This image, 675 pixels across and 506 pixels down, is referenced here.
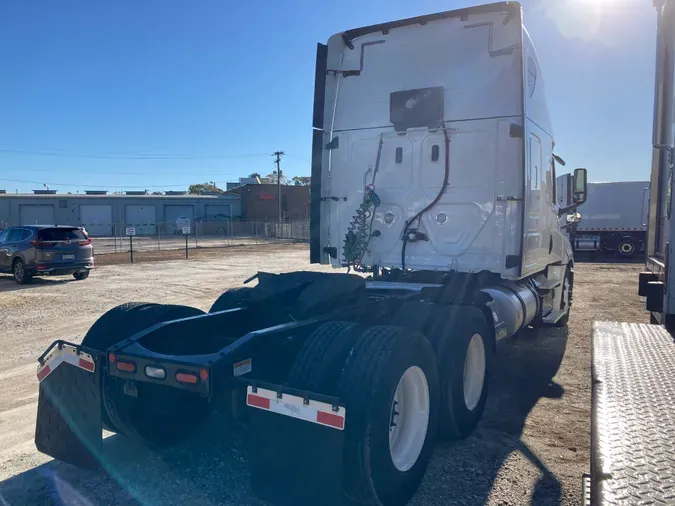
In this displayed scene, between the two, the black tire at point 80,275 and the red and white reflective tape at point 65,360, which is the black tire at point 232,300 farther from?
the black tire at point 80,275

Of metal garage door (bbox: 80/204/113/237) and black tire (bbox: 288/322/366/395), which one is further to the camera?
metal garage door (bbox: 80/204/113/237)

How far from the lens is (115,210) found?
58.1 metres

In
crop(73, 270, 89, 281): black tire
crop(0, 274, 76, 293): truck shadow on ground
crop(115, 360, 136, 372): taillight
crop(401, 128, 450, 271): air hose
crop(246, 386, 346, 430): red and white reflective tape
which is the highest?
crop(401, 128, 450, 271): air hose

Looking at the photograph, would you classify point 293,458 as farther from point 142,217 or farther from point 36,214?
Answer: point 142,217

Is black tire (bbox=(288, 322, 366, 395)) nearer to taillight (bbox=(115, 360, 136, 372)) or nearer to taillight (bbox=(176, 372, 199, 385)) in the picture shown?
taillight (bbox=(176, 372, 199, 385))

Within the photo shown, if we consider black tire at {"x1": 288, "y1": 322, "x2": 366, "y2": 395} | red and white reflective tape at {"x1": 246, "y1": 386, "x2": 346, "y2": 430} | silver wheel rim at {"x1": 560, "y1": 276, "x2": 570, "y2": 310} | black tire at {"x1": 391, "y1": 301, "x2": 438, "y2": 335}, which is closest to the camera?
red and white reflective tape at {"x1": 246, "y1": 386, "x2": 346, "y2": 430}

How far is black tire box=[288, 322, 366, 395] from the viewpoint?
3.20m

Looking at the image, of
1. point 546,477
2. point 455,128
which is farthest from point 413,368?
point 455,128

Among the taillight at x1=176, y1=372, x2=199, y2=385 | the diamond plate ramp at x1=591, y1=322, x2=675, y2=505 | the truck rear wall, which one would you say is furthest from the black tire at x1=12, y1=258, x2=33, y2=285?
the truck rear wall

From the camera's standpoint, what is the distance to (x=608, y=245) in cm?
2553

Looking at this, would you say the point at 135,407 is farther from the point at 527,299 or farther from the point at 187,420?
the point at 527,299

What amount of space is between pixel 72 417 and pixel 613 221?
26.3 metres

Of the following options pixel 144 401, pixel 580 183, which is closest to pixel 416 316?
pixel 144 401

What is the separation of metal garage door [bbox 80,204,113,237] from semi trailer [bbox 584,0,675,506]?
57837mm
